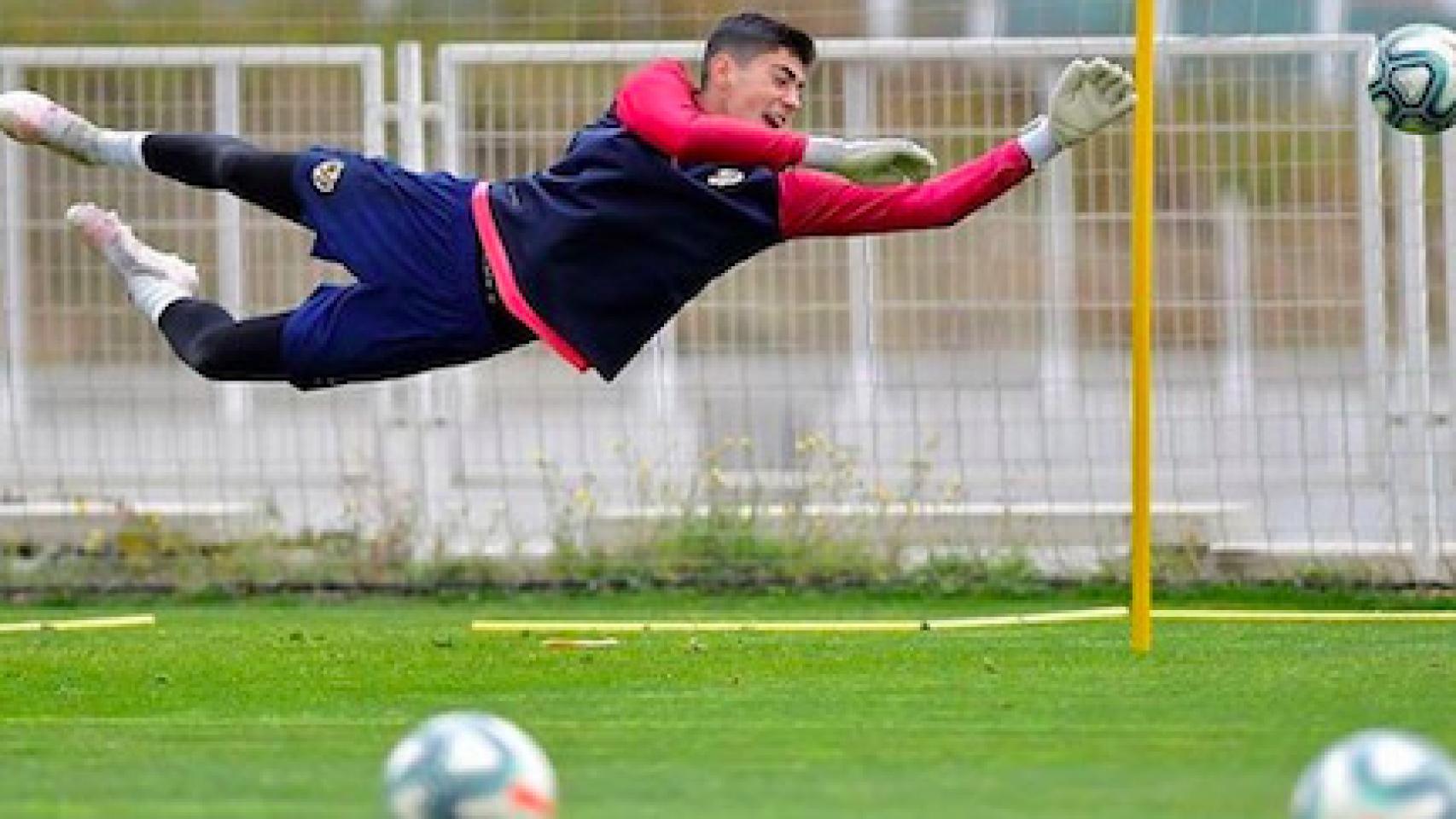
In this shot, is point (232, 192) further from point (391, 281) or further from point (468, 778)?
point (468, 778)

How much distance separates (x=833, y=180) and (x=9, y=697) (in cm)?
272

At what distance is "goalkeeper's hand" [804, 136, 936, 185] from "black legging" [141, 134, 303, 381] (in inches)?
62.4

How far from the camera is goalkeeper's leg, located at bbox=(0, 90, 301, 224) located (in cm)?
985

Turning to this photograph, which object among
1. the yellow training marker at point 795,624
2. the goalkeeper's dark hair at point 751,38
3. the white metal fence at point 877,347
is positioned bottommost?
the yellow training marker at point 795,624

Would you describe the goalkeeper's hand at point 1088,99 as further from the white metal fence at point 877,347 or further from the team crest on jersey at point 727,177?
the white metal fence at point 877,347

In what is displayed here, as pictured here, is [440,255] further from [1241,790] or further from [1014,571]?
[1014,571]

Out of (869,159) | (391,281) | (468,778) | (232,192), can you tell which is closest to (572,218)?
(391,281)

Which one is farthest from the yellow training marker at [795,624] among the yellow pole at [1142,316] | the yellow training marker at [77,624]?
the yellow pole at [1142,316]

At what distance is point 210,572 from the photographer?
1443cm

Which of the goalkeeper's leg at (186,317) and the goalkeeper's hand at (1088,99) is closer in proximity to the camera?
the goalkeeper's hand at (1088,99)

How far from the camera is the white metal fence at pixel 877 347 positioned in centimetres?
1398

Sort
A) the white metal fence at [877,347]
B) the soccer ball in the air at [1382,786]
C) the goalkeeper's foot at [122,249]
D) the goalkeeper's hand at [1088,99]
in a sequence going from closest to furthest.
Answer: the soccer ball in the air at [1382,786] < the goalkeeper's hand at [1088,99] < the goalkeeper's foot at [122,249] < the white metal fence at [877,347]

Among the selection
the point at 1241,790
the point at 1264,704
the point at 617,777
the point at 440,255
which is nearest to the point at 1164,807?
the point at 1241,790

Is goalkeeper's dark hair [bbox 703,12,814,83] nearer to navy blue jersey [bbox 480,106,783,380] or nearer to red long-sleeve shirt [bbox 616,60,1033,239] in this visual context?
red long-sleeve shirt [bbox 616,60,1033,239]
